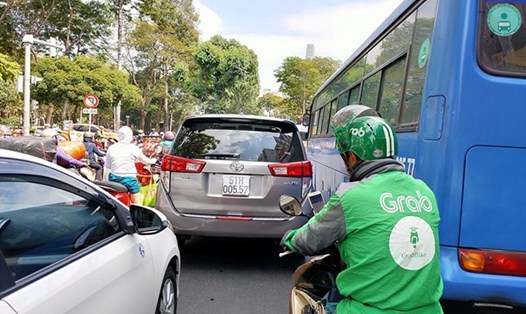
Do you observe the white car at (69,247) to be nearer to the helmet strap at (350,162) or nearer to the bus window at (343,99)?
the helmet strap at (350,162)

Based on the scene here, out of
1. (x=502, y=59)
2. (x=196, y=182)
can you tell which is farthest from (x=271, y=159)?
(x=502, y=59)

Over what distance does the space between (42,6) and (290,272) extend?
1112 inches

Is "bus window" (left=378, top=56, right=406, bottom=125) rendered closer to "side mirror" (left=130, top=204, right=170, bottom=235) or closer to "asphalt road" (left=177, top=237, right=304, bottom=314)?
"asphalt road" (left=177, top=237, right=304, bottom=314)

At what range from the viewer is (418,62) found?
3.43m

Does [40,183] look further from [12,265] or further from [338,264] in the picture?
[338,264]

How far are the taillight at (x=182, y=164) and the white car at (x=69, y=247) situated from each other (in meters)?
1.77

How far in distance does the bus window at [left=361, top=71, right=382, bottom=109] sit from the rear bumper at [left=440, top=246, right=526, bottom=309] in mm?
2391

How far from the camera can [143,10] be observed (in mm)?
34719

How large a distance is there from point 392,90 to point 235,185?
1873 millimetres

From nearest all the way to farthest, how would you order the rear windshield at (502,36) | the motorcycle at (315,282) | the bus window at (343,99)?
the motorcycle at (315,282)
the rear windshield at (502,36)
the bus window at (343,99)

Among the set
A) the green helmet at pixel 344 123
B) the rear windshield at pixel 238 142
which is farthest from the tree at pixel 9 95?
the green helmet at pixel 344 123

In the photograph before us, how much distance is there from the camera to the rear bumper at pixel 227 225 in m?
4.85

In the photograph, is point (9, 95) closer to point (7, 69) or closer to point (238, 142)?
point (7, 69)

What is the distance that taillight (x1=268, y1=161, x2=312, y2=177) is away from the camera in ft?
16.1
